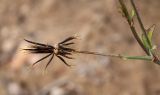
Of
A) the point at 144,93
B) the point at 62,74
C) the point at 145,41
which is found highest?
the point at 145,41

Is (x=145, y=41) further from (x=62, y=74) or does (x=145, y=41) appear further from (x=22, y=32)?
(x=22, y=32)

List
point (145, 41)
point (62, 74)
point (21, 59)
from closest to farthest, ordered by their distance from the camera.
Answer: point (145, 41) < point (62, 74) < point (21, 59)

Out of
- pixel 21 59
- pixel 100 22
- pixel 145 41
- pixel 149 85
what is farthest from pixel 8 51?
pixel 145 41

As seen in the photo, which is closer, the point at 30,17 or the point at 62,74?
the point at 62,74

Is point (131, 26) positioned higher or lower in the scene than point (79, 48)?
higher

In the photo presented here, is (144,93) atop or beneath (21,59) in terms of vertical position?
beneath

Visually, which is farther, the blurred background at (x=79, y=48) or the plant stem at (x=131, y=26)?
the blurred background at (x=79, y=48)

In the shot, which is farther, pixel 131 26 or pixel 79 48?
pixel 79 48

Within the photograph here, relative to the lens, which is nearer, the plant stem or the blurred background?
the plant stem
